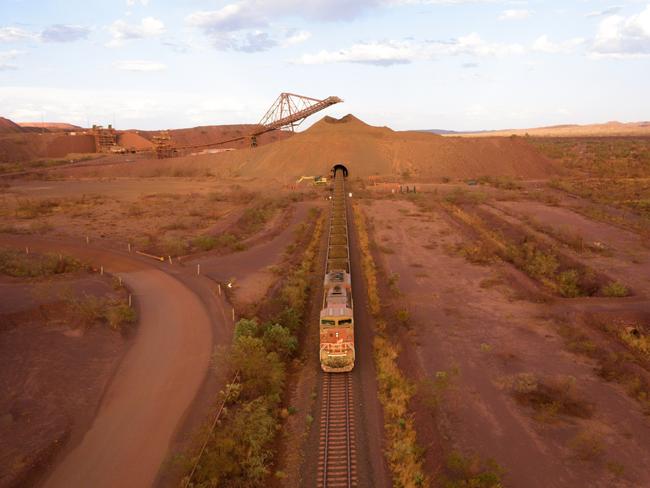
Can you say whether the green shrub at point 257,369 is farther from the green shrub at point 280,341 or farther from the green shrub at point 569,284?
the green shrub at point 569,284

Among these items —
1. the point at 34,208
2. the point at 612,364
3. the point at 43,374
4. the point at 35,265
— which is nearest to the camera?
the point at 43,374

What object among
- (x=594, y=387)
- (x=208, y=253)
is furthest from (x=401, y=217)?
(x=594, y=387)

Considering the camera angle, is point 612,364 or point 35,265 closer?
point 612,364

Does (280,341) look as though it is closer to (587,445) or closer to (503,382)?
(503,382)

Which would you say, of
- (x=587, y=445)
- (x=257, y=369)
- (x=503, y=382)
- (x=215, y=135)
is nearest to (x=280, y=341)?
(x=257, y=369)

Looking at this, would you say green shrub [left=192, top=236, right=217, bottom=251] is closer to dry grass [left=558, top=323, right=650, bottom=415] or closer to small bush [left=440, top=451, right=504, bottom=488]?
dry grass [left=558, top=323, right=650, bottom=415]

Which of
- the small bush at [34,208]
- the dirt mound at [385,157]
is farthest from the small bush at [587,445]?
the dirt mound at [385,157]
